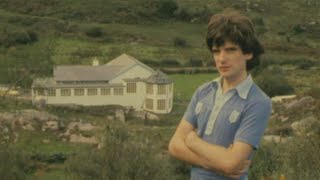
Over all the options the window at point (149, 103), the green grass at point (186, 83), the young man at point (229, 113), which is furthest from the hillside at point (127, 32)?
the young man at point (229, 113)

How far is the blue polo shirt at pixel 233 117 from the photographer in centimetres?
491

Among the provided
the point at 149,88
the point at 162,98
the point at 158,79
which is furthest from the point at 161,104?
the point at 158,79

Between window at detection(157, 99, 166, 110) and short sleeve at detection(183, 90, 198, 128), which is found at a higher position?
short sleeve at detection(183, 90, 198, 128)

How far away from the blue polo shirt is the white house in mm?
47322

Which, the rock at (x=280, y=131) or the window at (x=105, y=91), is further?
the window at (x=105, y=91)

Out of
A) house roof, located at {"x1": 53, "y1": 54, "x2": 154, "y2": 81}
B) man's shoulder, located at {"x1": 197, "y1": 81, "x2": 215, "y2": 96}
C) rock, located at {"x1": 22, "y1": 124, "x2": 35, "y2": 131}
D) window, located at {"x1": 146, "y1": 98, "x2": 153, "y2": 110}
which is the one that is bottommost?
window, located at {"x1": 146, "y1": 98, "x2": 153, "y2": 110}

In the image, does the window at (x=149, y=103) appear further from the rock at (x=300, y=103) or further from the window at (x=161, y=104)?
the rock at (x=300, y=103)

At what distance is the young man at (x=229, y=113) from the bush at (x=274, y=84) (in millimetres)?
53983

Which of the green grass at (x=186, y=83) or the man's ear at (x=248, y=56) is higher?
the man's ear at (x=248, y=56)

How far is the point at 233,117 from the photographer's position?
496 cm

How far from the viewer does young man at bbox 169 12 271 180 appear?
488 centimetres

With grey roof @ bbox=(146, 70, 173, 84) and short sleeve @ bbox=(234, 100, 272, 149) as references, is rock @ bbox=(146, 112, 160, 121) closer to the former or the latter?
grey roof @ bbox=(146, 70, 173, 84)

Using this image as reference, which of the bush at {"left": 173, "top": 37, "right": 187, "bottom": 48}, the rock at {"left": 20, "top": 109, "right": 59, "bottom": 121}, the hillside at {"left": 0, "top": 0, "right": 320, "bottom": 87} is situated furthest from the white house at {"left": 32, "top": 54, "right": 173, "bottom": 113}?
the bush at {"left": 173, "top": 37, "right": 187, "bottom": 48}

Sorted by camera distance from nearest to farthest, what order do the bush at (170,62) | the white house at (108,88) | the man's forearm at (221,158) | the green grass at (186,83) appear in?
the man's forearm at (221,158), the white house at (108,88), the green grass at (186,83), the bush at (170,62)
